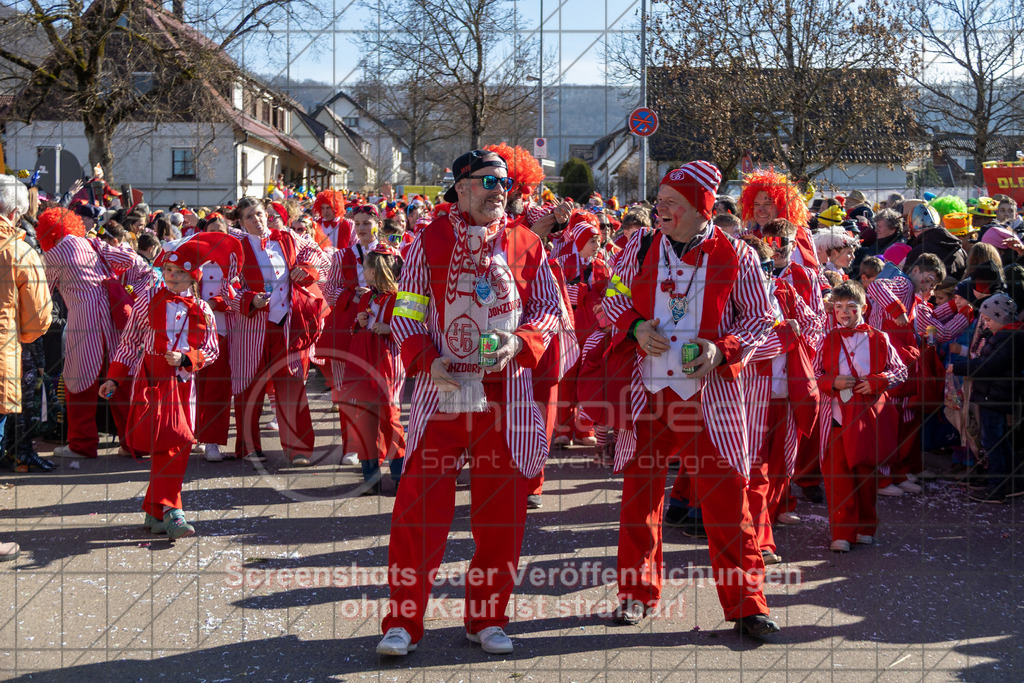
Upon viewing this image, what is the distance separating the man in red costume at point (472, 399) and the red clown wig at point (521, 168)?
2.01 metres

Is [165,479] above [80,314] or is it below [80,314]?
below

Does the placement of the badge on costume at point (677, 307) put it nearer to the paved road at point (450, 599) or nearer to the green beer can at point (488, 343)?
the green beer can at point (488, 343)

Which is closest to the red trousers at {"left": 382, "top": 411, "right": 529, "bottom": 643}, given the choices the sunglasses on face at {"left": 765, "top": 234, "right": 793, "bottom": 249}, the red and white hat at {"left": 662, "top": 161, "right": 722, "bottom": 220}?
the red and white hat at {"left": 662, "top": 161, "right": 722, "bottom": 220}

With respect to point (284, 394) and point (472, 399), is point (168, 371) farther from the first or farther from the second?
point (472, 399)

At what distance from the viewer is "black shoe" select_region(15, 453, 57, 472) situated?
6645 mm

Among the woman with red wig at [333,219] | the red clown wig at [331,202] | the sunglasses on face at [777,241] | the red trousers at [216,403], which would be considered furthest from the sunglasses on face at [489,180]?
the red clown wig at [331,202]

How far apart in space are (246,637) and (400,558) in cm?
75

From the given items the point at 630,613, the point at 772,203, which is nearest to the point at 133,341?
the point at 630,613

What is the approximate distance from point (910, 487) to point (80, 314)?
5931 mm

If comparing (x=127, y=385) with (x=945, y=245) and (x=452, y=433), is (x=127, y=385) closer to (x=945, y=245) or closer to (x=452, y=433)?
(x=452, y=433)

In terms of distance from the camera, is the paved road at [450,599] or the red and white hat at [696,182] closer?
the paved road at [450,599]

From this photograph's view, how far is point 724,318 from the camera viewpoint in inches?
156

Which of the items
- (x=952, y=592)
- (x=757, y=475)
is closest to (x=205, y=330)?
(x=757, y=475)

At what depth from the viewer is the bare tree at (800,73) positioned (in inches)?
571
